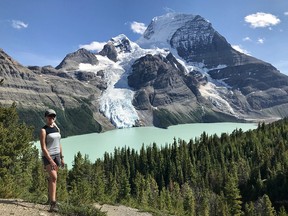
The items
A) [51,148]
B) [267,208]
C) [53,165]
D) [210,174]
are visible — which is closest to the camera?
[53,165]

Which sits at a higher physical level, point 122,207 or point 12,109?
point 12,109

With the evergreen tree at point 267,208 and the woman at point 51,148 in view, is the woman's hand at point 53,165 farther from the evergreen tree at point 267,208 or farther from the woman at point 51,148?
the evergreen tree at point 267,208

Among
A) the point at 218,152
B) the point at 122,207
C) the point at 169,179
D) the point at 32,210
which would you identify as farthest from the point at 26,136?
the point at 218,152

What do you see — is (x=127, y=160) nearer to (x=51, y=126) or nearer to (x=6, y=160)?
(x=6, y=160)

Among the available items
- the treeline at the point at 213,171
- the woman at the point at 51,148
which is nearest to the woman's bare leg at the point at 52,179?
the woman at the point at 51,148

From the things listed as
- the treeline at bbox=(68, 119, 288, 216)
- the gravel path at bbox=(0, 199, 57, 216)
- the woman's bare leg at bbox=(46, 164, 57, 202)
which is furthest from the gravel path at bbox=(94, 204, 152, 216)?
the treeline at bbox=(68, 119, 288, 216)

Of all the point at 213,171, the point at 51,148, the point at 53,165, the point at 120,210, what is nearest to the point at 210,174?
the point at 213,171

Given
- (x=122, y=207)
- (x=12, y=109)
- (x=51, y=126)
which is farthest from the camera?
(x=12, y=109)

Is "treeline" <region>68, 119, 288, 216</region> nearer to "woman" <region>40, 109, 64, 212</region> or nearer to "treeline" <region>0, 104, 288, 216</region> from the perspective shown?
"treeline" <region>0, 104, 288, 216</region>

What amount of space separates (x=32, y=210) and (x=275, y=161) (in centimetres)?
14185

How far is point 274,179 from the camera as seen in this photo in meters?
128

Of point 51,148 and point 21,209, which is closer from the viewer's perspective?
point 51,148

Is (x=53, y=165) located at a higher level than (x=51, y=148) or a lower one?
lower

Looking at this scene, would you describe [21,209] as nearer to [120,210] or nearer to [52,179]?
[52,179]
